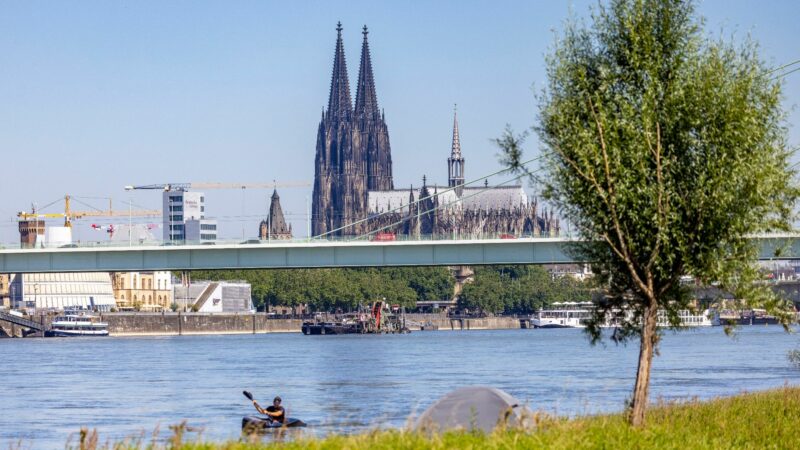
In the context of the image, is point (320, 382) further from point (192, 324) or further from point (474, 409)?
point (192, 324)

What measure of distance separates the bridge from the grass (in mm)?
40321

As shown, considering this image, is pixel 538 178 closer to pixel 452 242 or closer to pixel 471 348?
pixel 452 242

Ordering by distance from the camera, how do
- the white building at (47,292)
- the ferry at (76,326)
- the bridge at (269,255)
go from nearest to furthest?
the bridge at (269,255) → the ferry at (76,326) → the white building at (47,292)

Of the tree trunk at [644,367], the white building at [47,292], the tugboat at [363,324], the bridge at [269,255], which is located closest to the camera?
the tree trunk at [644,367]

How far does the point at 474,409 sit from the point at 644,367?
4.93m

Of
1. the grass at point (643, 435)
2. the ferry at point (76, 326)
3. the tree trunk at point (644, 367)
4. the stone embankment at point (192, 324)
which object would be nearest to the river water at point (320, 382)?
the tree trunk at point (644, 367)

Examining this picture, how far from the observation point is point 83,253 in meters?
77.4

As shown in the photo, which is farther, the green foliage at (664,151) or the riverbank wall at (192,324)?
the riverbank wall at (192,324)

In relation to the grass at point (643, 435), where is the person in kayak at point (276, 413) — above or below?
below

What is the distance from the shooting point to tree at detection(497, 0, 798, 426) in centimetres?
2664

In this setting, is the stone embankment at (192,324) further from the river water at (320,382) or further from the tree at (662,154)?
the tree at (662,154)

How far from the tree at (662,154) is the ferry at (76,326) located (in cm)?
13313

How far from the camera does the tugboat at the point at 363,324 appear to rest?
562 ft

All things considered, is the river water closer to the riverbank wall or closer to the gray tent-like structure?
the gray tent-like structure
